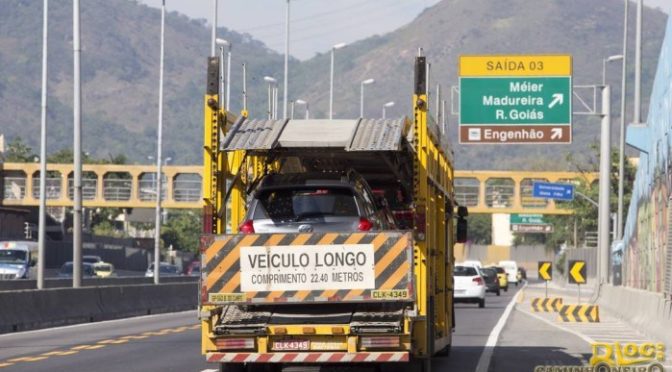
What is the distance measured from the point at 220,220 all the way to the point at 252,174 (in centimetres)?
212

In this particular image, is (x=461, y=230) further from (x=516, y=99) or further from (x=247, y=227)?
(x=516, y=99)

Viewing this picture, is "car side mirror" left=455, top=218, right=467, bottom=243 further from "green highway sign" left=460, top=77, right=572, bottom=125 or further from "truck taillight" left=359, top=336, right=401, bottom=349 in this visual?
"green highway sign" left=460, top=77, right=572, bottom=125

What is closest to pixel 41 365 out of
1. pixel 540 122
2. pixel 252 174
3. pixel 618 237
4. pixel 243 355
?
pixel 252 174

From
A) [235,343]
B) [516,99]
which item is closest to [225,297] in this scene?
A: [235,343]

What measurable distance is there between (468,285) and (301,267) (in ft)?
114

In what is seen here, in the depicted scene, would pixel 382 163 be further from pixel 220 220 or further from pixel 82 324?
pixel 82 324

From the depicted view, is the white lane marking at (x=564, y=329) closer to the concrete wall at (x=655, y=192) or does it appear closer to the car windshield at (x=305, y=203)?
the concrete wall at (x=655, y=192)

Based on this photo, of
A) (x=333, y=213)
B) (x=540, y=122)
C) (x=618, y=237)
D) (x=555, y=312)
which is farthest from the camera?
(x=618, y=237)

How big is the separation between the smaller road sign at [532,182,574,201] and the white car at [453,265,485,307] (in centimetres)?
3319

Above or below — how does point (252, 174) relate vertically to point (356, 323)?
above

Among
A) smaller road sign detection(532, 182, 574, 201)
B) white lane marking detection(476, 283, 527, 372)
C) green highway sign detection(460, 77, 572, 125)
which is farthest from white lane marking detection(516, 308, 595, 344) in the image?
smaller road sign detection(532, 182, 574, 201)

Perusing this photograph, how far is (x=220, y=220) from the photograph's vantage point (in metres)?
17.2

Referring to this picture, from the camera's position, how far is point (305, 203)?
1723cm

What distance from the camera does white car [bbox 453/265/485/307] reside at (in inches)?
1992
